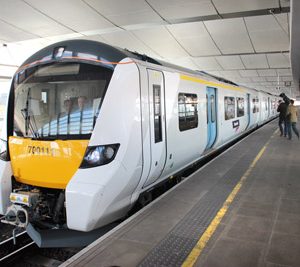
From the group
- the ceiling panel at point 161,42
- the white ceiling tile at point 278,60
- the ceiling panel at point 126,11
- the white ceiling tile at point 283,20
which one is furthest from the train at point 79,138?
the white ceiling tile at point 278,60

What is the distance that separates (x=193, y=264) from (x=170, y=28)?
8332 mm

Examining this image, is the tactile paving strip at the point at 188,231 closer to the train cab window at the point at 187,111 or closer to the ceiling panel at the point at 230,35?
the train cab window at the point at 187,111

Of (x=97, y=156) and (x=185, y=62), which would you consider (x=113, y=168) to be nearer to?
(x=97, y=156)

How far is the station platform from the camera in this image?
10.1ft

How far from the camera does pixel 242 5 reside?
752 cm

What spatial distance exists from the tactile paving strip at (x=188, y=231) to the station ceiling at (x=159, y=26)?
4631 millimetres

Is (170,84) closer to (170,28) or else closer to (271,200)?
(271,200)

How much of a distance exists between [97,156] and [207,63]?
42.8 feet

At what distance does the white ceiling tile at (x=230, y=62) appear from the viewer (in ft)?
48.1

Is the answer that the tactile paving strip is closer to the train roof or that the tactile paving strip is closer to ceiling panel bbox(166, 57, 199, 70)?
the train roof

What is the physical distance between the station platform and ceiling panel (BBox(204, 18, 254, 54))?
17.4ft

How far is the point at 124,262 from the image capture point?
3051 mm

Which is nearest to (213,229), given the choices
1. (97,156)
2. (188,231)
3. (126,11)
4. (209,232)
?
(209,232)

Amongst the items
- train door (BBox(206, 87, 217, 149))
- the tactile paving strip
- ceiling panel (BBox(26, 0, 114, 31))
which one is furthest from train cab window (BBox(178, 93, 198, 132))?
ceiling panel (BBox(26, 0, 114, 31))
